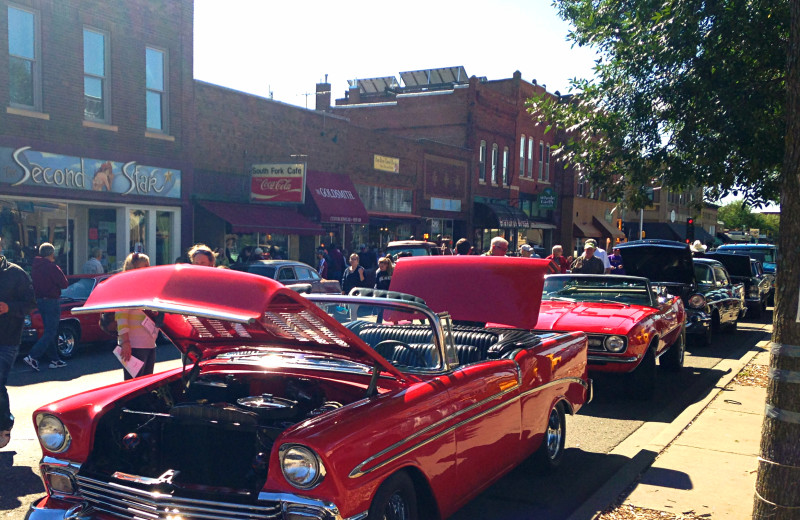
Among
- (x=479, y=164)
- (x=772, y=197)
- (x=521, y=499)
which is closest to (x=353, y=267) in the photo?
(x=772, y=197)

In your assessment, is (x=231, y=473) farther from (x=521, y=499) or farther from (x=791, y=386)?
(x=791, y=386)

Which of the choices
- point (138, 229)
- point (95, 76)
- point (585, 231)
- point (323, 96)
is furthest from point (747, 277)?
point (585, 231)

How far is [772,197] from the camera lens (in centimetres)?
993

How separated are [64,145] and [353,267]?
26.3 feet

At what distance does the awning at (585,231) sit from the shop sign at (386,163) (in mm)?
Result: 21153

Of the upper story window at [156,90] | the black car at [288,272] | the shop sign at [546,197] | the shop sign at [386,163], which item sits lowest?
the black car at [288,272]

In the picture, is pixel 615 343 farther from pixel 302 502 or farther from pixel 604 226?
pixel 604 226

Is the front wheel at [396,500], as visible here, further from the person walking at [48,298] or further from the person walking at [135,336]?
the person walking at [48,298]

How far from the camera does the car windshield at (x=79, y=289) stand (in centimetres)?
1201

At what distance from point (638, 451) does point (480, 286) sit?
2.10 meters

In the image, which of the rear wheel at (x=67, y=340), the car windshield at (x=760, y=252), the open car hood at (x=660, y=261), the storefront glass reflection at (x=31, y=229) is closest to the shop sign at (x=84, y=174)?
the storefront glass reflection at (x=31, y=229)

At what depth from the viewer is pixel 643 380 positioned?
27.5ft

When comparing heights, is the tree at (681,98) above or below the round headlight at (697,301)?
above

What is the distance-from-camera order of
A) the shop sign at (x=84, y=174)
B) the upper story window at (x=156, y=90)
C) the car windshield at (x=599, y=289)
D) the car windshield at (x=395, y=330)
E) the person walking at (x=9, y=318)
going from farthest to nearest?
1. the upper story window at (x=156, y=90)
2. the shop sign at (x=84, y=174)
3. the car windshield at (x=599, y=289)
4. the person walking at (x=9, y=318)
5. the car windshield at (x=395, y=330)
